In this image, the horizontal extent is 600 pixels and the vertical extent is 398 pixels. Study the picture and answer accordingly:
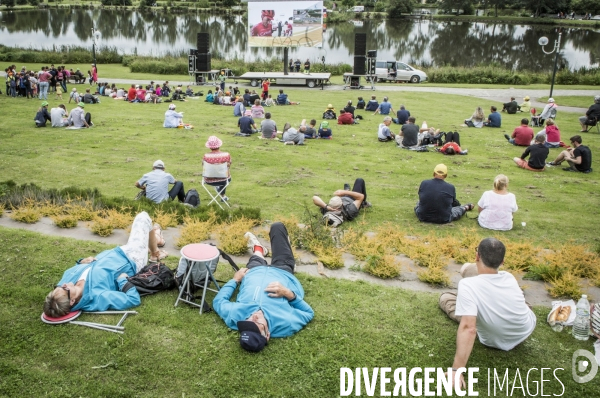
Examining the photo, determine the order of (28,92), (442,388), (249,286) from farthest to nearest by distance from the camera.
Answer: (28,92) → (249,286) → (442,388)

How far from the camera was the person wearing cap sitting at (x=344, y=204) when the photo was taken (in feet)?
31.3

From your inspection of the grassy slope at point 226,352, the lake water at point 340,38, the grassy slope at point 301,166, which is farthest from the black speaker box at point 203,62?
the grassy slope at point 226,352

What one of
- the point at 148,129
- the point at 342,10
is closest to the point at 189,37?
the point at 342,10

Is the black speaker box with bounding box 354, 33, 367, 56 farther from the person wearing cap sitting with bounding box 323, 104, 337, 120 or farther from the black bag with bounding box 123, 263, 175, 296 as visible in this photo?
the black bag with bounding box 123, 263, 175, 296

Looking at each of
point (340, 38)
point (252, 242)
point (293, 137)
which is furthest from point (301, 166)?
point (340, 38)

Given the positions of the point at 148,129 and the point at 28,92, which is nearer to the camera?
the point at 148,129

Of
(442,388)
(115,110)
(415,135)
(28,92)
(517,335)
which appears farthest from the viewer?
(28,92)

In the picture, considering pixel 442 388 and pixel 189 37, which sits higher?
pixel 189 37

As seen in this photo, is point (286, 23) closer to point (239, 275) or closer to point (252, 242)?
point (252, 242)

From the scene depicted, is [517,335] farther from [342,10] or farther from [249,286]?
[342,10]

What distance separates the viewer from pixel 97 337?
17.7ft

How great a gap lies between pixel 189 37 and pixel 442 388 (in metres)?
61.2

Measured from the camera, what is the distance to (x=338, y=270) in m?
7.37

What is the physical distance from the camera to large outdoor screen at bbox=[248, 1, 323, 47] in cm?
3297
